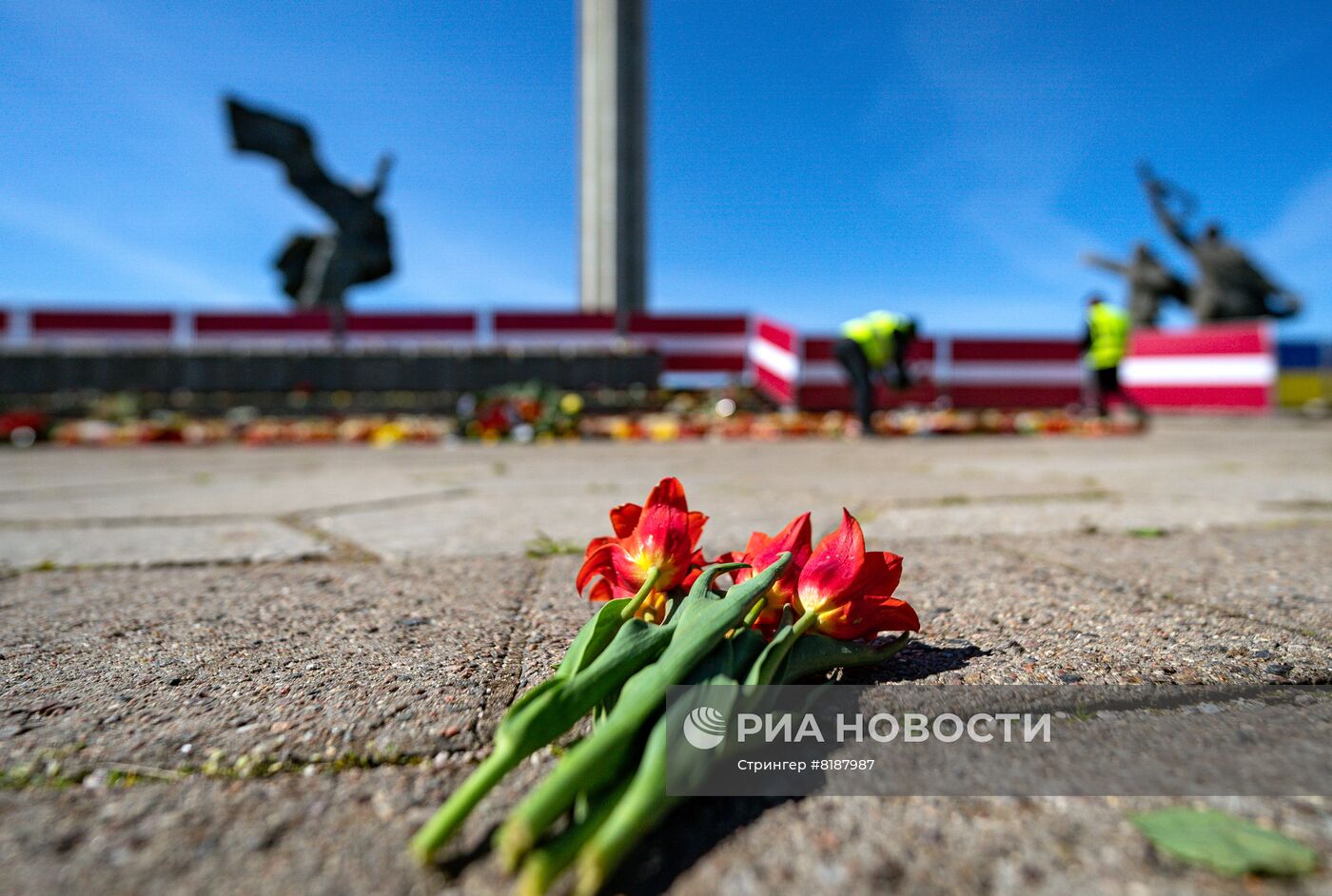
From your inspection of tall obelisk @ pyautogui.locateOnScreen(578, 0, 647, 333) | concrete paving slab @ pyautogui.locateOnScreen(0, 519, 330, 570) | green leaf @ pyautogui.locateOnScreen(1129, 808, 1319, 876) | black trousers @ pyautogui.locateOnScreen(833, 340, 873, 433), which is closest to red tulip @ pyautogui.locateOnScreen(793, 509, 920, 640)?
green leaf @ pyautogui.locateOnScreen(1129, 808, 1319, 876)

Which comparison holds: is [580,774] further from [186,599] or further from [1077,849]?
[186,599]

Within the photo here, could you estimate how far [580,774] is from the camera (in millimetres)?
423

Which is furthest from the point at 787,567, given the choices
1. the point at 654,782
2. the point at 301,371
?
the point at 301,371

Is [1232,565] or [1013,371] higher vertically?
[1013,371]

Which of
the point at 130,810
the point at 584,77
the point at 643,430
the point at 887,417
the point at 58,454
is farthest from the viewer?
the point at 584,77

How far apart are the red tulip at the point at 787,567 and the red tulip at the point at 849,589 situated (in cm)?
1

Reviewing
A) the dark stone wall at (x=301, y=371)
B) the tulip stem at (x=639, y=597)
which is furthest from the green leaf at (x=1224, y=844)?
the dark stone wall at (x=301, y=371)

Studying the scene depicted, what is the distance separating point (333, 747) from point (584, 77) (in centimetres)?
1333

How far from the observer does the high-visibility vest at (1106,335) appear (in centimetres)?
670

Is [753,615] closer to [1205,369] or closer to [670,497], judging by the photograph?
[670,497]

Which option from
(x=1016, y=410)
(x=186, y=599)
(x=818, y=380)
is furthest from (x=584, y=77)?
(x=186, y=599)

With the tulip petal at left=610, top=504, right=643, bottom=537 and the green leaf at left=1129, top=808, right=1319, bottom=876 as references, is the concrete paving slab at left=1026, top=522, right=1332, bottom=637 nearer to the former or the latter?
the green leaf at left=1129, top=808, right=1319, bottom=876

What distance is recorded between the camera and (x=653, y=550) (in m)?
0.70

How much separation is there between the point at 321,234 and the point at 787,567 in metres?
12.5
